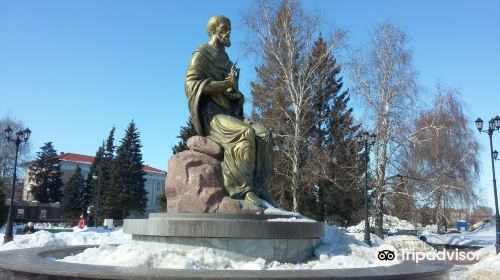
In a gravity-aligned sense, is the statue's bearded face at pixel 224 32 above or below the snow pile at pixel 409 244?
above

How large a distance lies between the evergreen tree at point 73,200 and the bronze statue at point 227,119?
46.7 m

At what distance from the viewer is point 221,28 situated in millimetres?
9445

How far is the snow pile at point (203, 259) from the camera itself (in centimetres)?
623

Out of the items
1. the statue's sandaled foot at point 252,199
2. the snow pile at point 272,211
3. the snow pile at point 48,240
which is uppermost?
the statue's sandaled foot at point 252,199

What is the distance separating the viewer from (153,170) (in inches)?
2931

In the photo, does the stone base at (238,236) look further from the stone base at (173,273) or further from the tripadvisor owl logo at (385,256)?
the stone base at (173,273)

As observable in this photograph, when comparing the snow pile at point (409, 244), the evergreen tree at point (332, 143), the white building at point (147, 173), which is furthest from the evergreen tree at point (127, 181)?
the snow pile at point (409, 244)

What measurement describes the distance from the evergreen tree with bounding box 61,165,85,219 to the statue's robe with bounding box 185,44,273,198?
46.7 meters

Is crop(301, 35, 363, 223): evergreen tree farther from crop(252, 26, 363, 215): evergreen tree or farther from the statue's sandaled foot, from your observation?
the statue's sandaled foot

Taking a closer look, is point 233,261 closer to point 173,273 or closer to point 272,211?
point 272,211

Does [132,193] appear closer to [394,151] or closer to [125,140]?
[125,140]

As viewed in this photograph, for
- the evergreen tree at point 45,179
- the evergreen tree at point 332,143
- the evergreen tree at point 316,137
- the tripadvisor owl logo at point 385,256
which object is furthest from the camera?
the evergreen tree at point 45,179

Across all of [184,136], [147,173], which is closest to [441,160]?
[184,136]

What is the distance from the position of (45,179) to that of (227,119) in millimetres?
52656
